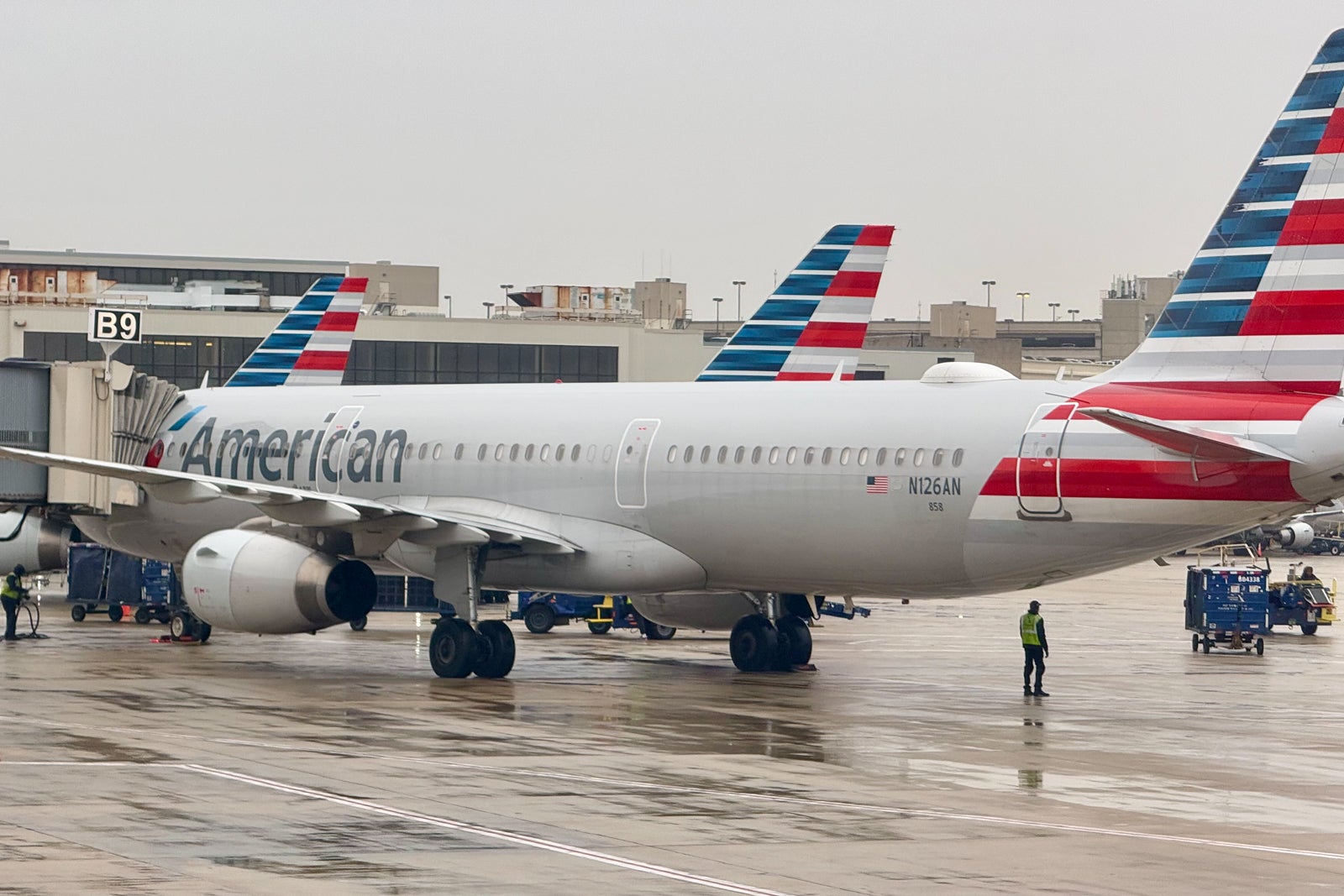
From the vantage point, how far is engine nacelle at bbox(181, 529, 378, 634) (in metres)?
30.0

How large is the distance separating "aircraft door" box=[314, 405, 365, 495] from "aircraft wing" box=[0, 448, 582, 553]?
3.02 metres

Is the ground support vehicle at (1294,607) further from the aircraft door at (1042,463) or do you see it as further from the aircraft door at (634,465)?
the aircraft door at (1042,463)

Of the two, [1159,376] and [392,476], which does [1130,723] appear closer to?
[1159,376]

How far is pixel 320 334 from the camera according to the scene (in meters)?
57.5

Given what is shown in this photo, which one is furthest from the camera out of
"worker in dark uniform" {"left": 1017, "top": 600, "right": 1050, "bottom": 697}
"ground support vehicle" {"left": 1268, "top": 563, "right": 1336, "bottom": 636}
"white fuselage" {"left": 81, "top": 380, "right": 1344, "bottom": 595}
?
"ground support vehicle" {"left": 1268, "top": 563, "right": 1336, "bottom": 636}

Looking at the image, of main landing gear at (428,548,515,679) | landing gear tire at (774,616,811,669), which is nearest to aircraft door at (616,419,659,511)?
main landing gear at (428,548,515,679)

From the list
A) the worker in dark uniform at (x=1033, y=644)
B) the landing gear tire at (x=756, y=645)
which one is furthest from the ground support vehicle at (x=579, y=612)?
the worker in dark uniform at (x=1033, y=644)

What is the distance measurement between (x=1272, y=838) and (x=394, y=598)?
36090mm

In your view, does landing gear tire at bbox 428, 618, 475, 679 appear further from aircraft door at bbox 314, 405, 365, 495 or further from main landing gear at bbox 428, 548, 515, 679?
aircraft door at bbox 314, 405, 365, 495

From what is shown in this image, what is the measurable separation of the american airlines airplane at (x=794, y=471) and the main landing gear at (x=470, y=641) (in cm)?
4

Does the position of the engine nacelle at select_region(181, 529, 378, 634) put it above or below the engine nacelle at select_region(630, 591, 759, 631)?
above

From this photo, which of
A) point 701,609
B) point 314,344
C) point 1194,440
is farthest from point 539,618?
point 1194,440

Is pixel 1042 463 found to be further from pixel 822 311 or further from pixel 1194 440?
pixel 822 311

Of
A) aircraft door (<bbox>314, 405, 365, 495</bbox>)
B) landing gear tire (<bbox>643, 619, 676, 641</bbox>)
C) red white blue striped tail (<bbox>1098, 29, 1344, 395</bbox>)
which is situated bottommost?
landing gear tire (<bbox>643, 619, 676, 641</bbox>)
